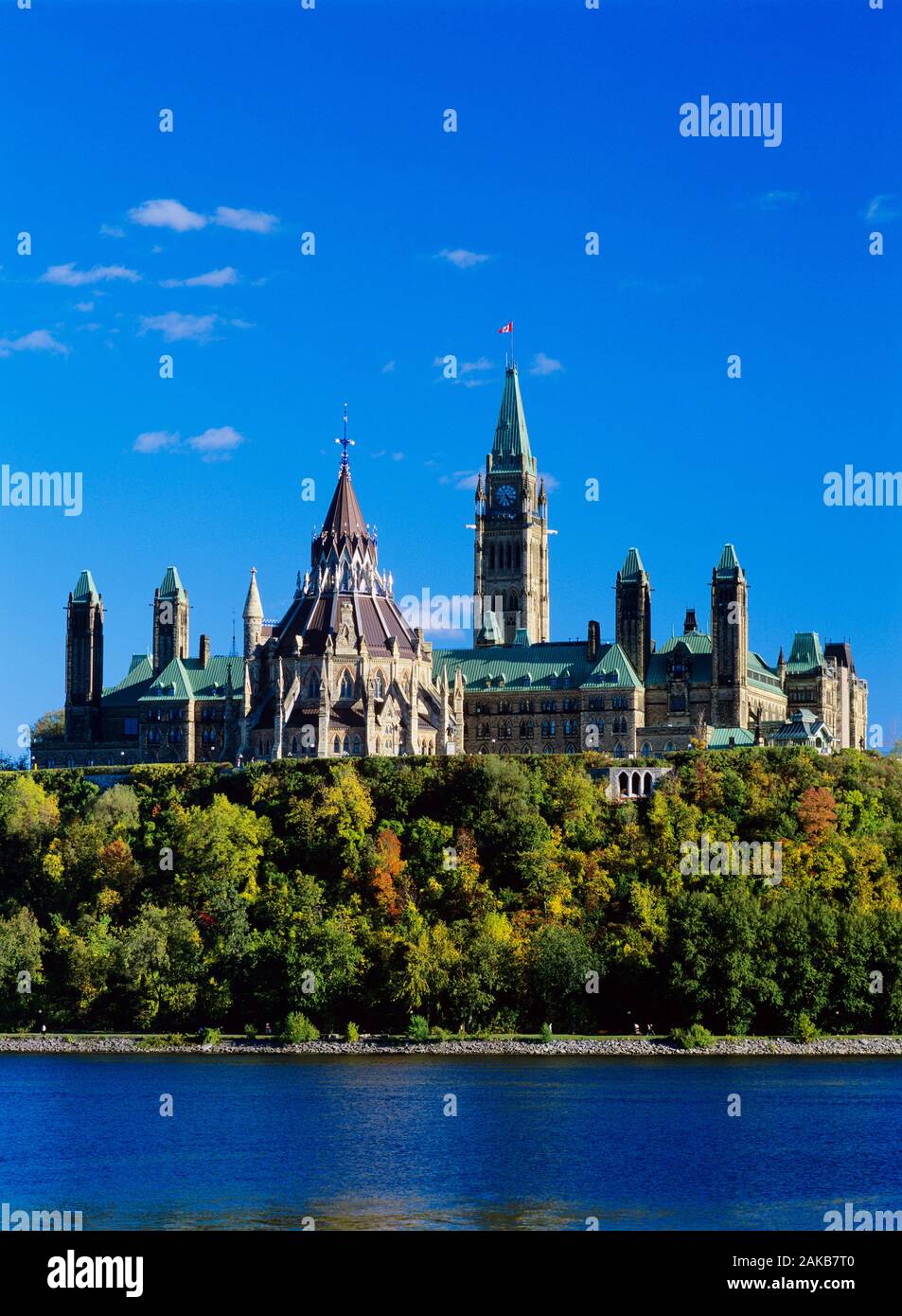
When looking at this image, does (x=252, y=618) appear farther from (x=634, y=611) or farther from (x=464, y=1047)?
(x=464, y=1047)

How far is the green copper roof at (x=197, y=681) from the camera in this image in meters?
167

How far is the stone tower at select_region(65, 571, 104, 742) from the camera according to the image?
173 metres

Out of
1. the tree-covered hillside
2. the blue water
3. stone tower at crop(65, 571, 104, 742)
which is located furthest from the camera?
stone tower at crop(65, 571, 104, 742)

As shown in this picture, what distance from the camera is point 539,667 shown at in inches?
6516

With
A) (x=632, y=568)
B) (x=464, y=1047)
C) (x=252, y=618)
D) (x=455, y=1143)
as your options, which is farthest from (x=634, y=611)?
(x=455, y=1143)

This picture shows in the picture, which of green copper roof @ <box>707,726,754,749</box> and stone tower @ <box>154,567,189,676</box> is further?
stone tower @ <box>154,567,189,676</box>

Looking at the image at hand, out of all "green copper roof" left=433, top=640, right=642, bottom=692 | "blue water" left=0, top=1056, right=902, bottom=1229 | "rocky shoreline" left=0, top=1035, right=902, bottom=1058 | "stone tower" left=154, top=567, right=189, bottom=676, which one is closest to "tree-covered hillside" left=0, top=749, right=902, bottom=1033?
"rocky shoreline" left=0, top=1035, right=902, bottom=1058

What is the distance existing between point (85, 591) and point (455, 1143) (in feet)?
333

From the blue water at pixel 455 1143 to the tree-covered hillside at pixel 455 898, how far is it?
7.80m

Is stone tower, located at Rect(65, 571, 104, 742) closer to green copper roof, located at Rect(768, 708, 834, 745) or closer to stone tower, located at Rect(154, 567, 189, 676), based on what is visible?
stone tower, located at Rect(154, 567, 189, 676)

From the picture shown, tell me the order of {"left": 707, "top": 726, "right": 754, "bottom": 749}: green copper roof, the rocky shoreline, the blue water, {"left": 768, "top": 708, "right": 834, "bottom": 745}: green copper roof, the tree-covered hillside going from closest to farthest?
the blue water
the rocky shoreline
the tree-covered hillside
{"left": 707, "top": 726, "right": 754, "bottom": 749}: green copper roof
{"left": 768, "top": 708, "right": 834, "bottom": 745}: green copper roof

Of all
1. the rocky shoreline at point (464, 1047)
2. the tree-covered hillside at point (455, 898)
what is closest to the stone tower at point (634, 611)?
the tree-covered hillside at point (455, 898)

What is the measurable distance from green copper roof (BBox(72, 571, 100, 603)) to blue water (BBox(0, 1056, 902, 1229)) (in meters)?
72.4
